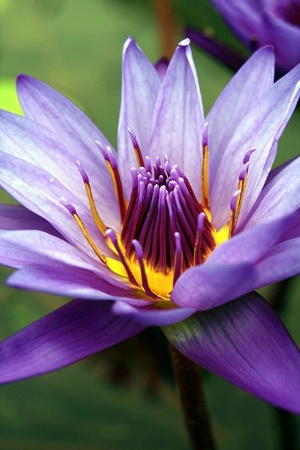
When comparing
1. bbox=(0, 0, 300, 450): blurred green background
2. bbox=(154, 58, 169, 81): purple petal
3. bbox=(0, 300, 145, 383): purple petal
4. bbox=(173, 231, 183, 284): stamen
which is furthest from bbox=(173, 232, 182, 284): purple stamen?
bbox=(0, 0, 300, 450): blurred green background

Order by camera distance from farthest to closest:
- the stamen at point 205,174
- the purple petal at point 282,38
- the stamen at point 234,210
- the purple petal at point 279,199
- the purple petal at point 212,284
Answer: the purple petal at point 282,38 → the stamen at point 205,174 → the stamen at point 234,210 → the purple petal at point 279,199 → the purple petal at point 212,284

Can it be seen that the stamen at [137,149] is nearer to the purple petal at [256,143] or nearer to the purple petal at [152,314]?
the purple petal at [256,143]

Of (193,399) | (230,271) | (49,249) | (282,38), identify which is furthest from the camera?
(282,38)

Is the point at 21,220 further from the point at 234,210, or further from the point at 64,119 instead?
the point at 234,210

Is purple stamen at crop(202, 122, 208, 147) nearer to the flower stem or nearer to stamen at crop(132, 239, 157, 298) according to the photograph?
stamen at crop(132, 239, 157, 298)

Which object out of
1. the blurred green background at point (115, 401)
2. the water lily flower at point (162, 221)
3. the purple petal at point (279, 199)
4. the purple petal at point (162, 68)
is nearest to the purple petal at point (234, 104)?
the water lily flower at point (162, 221)

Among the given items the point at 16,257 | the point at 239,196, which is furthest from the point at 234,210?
the point at 16,257
